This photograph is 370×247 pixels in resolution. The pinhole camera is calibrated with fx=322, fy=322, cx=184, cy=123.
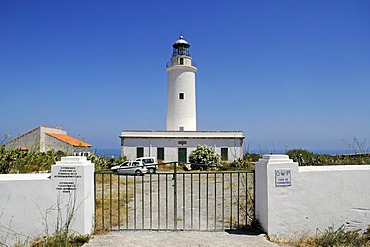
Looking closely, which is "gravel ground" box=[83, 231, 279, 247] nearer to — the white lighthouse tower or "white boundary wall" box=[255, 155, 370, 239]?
"white boundary wall" box=[255, 155, 370, 239]

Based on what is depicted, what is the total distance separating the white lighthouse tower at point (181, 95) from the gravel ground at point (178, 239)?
25045mm

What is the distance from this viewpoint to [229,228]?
7168 mm

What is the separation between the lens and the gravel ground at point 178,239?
5.96m

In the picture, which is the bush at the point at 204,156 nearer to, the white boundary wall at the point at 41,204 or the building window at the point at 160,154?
the building window at the point at 160,154

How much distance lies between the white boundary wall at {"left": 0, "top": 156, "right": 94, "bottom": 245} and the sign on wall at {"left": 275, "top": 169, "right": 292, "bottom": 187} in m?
3.84

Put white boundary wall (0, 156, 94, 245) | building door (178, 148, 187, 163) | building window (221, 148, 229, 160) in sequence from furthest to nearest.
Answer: building window (221, 148, 229, 160) → building door (178, 148, 187, 163) → white boundary wall (0, 156, 94, 245)


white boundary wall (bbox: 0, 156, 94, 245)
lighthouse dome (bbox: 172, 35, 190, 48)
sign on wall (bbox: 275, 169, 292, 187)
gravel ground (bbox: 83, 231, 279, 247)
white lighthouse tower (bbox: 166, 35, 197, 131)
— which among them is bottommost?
gravel ground (bbox: 83, 231, 279, 247)

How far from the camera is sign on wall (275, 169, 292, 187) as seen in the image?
6.45 m

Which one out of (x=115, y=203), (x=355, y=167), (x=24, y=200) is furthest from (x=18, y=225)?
(x=355, y=167)

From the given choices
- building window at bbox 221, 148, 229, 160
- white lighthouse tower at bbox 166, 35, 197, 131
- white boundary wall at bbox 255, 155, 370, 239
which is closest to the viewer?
white boundary wall at bbox 255, 155, 370, 239

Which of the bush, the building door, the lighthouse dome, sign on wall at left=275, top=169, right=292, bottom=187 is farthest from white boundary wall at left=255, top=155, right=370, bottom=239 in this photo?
the lighthouse dome

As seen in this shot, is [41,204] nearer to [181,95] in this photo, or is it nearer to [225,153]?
[225,153]

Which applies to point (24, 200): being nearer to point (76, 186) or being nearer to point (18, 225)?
point (18, 225)

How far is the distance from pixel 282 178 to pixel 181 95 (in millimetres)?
25886
